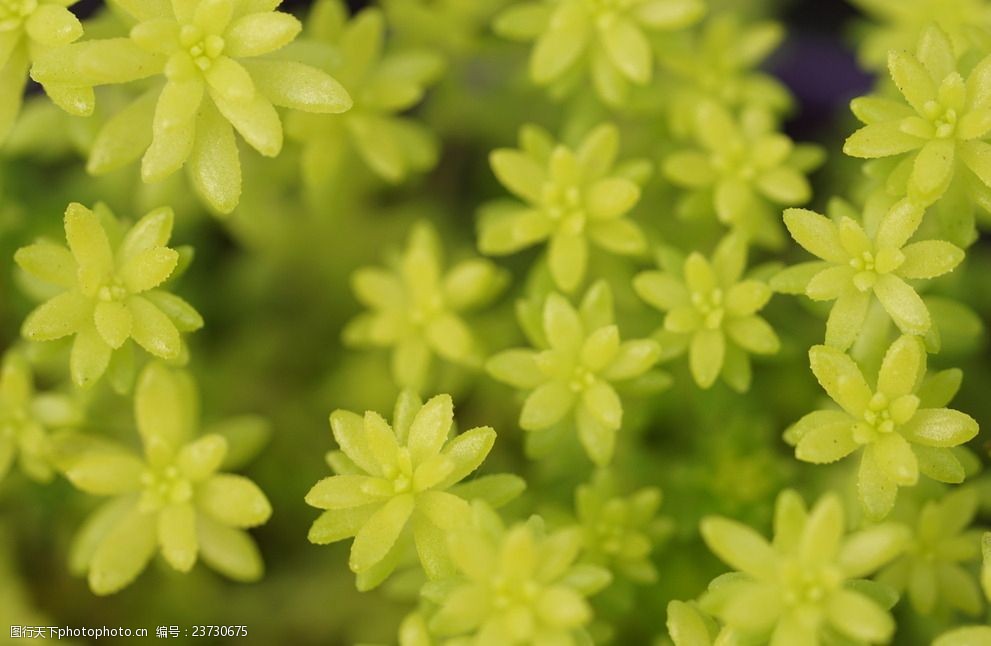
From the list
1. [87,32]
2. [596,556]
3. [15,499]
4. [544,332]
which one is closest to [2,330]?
[15,499]

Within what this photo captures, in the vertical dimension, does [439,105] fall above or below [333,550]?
above

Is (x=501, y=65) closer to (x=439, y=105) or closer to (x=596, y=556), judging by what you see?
(x=439, y=105)

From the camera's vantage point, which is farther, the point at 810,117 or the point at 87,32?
the point at 810,117

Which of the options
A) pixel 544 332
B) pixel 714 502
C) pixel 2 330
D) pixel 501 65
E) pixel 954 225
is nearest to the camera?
pixel 954 225

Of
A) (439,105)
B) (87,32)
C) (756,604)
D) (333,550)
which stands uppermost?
(87,32)

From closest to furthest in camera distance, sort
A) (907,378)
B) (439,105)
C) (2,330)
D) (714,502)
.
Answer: (907,378)
(714,502)
(2,330)
(439,105)

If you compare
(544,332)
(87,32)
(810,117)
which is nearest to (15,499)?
(87,32)
